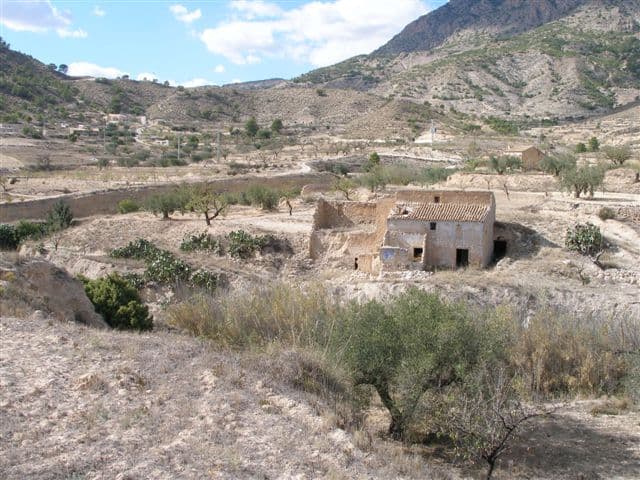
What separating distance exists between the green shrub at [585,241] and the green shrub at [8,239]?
875 inches

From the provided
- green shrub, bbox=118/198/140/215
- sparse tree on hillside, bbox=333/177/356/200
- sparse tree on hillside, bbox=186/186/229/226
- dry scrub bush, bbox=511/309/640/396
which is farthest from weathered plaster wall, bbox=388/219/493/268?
green shrub, bbox=118/198/140/215

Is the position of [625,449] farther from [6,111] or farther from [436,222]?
[6,111]

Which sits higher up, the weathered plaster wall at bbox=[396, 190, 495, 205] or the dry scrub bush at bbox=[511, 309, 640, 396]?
the weathered plaster wall at bbox=[396, 190, 495, 205]

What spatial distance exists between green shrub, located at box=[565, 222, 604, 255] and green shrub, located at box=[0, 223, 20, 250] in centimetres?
2224

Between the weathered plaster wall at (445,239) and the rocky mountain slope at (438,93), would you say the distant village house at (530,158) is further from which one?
the rocky mountain slope at (438,93)

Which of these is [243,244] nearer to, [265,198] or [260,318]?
[265,198]

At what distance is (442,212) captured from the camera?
2439cm

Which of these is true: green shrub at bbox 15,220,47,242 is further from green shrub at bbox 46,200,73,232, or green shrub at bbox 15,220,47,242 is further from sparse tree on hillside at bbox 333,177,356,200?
sparse tree on hillside at bbox 333,177,356,200

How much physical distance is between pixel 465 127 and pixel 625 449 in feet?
232

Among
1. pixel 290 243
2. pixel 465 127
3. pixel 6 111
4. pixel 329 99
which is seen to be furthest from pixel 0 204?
pixel 329 99

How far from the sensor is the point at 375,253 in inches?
990

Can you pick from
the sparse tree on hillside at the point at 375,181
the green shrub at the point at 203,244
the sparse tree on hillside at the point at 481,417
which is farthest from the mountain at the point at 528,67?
the sparse tree on hillside at the point at 481,417

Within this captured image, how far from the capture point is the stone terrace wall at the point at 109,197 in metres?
34.8

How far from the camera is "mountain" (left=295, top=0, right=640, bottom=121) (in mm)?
96000
